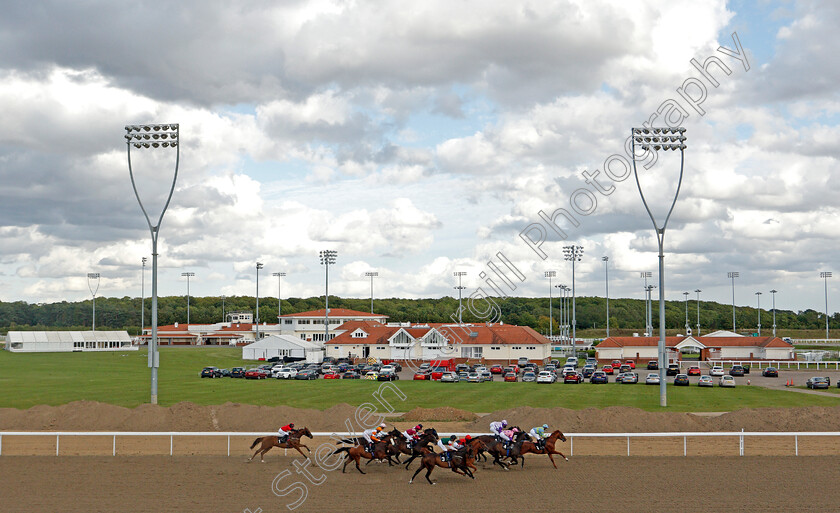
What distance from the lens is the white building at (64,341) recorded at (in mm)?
89375

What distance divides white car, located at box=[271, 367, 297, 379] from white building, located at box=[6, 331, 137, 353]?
48293mm

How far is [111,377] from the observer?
54.0 meters

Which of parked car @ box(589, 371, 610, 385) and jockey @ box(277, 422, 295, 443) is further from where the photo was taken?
parked car @ box(589, 371, 610, 385)

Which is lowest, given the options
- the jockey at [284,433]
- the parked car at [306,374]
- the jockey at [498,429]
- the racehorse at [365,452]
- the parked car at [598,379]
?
the parked car at [306,374]

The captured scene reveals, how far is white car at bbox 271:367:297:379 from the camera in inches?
2189

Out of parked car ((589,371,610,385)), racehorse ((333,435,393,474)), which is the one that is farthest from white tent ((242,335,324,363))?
racehorse ((333,435,393,474))

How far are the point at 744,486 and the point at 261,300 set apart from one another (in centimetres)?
16441

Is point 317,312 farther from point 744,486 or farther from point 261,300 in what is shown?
point 744,486

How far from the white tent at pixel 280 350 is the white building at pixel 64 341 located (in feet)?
87.3

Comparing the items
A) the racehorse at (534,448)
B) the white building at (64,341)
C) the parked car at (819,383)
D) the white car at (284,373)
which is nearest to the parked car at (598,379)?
the parked car at (819,383)

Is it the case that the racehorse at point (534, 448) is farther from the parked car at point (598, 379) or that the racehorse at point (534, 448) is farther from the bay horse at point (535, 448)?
the parked car at point (598, 379)

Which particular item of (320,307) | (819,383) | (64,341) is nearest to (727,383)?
(819,383)

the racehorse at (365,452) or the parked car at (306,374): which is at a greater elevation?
the racehorse at (365,452)

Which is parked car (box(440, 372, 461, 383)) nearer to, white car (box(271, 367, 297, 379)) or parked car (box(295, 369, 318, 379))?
parked car (box(295, 369, 318, 379))
